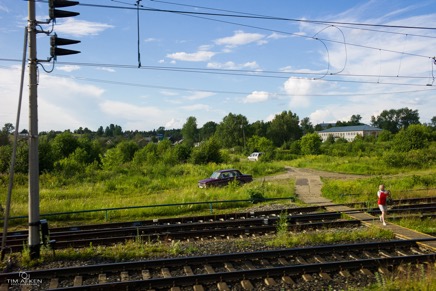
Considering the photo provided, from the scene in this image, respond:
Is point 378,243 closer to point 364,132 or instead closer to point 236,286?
point 236,286

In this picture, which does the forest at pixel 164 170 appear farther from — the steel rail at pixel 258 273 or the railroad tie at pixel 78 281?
the steel rail at pixel 258 273

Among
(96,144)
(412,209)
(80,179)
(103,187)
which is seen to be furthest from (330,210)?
(96,144)

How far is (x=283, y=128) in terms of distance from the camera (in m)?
123

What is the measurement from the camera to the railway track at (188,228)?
37.9 ft

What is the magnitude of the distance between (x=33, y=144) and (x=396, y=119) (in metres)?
198

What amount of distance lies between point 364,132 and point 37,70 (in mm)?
150585

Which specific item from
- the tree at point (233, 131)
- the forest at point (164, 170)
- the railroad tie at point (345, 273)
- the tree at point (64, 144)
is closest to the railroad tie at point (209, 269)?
the railroad tie at point (345, 273)

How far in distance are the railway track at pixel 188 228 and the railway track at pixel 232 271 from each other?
2778 mm

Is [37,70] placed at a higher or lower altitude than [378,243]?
higher

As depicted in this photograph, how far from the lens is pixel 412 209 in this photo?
1526cm

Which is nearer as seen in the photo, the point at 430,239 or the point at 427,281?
the point at 427,281

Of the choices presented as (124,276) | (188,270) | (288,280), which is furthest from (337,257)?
(124,276)

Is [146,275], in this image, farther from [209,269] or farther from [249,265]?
[249,265]

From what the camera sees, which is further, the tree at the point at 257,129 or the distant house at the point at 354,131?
the distant house at the point at 354,131
